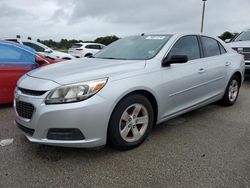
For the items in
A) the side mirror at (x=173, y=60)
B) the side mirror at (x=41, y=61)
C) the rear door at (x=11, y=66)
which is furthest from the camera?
the side mirror at (x=41, y=61)

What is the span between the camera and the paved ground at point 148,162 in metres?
2.59

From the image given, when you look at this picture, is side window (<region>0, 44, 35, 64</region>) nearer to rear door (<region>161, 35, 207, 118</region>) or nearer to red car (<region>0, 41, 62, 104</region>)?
red car (<region>0, 41, 62, 104</region>)

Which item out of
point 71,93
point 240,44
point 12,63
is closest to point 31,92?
point 71,93

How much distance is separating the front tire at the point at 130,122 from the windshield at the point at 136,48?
2.41 feet

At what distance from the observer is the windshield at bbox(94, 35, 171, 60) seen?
12.3 ft

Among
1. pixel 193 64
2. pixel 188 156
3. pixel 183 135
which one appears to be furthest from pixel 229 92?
pixel 188 156

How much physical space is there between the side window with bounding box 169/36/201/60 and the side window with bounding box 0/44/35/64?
3.04m

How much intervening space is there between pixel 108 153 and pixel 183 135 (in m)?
1.19

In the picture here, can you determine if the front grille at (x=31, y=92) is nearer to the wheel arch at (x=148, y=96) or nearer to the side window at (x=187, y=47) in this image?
the wheel arch at (x=148, y=96)

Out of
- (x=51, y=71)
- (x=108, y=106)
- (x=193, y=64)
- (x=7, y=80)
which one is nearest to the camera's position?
(x=108, y=106)

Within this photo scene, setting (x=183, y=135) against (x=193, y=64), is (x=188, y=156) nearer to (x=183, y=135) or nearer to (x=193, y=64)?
(x=183, y=135)

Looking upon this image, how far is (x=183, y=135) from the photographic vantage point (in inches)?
148

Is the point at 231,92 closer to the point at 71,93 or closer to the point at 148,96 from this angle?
the point at 148,96

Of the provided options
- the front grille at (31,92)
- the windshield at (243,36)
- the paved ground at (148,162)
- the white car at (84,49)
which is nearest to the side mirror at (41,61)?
the paved ground at (148,162)
